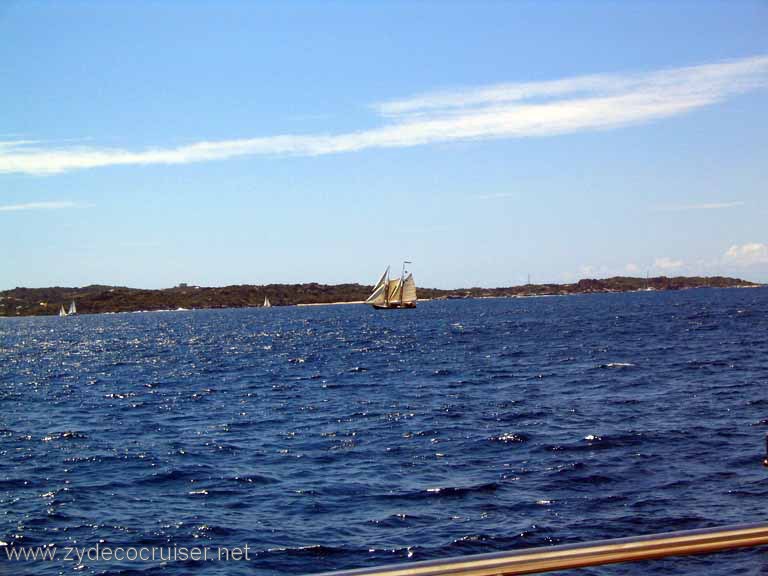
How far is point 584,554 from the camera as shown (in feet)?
8.91

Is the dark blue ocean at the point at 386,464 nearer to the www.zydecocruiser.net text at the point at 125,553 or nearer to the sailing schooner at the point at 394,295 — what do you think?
the www.zydecocruiser.net text at the point at 125,553

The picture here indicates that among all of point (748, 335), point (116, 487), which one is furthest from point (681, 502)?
point (748, 335)

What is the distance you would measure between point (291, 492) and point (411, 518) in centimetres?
377

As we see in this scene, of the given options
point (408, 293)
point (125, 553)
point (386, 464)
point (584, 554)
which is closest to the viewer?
point (584, 554)

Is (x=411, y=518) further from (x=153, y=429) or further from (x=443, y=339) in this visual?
(x=443, y=339)

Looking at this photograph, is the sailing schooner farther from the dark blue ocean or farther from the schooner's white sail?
the dark blue ocean

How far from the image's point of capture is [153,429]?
2967cm

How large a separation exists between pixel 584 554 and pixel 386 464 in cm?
1915

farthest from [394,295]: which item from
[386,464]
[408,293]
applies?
[386,464]

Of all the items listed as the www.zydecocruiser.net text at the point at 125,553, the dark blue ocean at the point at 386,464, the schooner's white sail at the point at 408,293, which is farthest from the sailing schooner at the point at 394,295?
the www.zydecocruiser.net text at the point at 125,553

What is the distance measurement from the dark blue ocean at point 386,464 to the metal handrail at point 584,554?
1099 cm

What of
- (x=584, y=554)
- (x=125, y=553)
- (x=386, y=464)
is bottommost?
(x=125, y=553)

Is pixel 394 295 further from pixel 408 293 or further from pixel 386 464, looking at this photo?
pixel 386 464

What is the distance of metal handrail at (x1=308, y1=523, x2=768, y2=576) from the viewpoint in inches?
103
